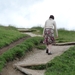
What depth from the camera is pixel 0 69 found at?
1113 cm

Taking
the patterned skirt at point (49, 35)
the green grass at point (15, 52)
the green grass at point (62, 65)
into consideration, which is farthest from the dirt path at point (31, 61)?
the patterned skirt at point (49, 35)

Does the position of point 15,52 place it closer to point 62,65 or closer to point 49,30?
point 49,30

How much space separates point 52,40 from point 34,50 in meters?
1.40

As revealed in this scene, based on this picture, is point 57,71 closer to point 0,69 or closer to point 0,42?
point 0,69

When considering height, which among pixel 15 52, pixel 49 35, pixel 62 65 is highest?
pixel 49 35

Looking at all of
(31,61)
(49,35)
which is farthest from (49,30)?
(31,61)

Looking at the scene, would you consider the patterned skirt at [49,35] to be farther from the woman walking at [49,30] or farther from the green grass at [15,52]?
the green grass at [15,52]

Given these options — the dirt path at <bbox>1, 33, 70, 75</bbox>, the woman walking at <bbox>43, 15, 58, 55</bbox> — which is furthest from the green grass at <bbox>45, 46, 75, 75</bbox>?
the woman walking at <bbox>43, 15, 58, 55</bbox>

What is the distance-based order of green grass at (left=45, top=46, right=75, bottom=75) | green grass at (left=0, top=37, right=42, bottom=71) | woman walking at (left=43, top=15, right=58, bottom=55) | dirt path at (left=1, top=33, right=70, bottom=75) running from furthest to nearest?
woman walking at (left=43, top=15, right=58, bottom=55) → green grass at (left=0, top=37, right=42, bottom=71) → dirt path at (left=1, top=33, right=70, bottom=75) → green grass at (left=45, top=46, right=75, bottom=75)

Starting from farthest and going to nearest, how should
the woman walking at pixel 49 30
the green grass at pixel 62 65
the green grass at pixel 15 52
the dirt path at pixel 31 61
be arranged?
the woman walking at pixel 49 30 < the green grass at pixel 15 52 < the dirt path at pixel 31 61 < the green grass at pixel 62 65

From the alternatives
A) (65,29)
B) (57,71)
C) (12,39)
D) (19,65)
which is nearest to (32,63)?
(19,65)

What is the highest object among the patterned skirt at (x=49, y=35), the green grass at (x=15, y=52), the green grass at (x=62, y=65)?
the patterned skirt at (x=49, y=35)

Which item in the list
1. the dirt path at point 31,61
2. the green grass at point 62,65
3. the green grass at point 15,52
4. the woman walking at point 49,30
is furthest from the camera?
the woman walking at point 49,30

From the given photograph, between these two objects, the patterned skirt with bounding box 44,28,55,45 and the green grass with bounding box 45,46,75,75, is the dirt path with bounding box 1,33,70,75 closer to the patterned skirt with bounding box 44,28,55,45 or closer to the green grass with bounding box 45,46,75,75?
the green grass with bounding box 45,46,75,75
